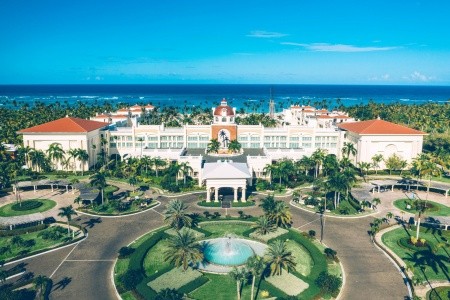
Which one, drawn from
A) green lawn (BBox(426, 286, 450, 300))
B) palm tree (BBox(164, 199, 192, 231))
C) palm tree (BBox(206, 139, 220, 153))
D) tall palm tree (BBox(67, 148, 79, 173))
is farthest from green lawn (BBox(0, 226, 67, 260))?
green lawn (BBox(426, 286, 450, 300))

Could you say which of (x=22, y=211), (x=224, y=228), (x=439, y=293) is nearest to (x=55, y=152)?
(x=22, y=211)

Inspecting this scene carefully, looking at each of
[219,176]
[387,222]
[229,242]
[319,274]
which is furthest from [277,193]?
[319,274]

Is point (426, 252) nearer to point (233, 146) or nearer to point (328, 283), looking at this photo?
point (328, 283)

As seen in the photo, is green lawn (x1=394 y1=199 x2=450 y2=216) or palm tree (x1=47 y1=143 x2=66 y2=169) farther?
palm tree (x1=47 y1=143 x2=66 y2=169)

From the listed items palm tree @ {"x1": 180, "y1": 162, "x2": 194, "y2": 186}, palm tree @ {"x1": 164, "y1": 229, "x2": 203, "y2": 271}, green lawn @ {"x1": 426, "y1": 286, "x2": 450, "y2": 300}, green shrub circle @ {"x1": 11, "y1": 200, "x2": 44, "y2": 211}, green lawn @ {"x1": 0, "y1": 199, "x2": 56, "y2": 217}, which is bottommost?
green lawn @ {"x1": 426, "y1": 286, "x2": 450, "y2": 300}

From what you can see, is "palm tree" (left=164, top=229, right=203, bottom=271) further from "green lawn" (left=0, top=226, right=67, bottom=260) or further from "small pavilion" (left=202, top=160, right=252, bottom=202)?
"small pavilion" (left=202, top=160, right=252, bottom=202)

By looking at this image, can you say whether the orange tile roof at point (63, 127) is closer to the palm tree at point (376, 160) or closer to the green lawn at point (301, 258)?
the green lawn at point (301, 258)
